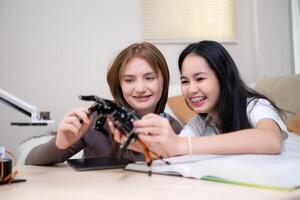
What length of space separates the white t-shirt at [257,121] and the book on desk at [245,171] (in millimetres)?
242

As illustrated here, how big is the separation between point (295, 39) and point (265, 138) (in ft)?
7.43

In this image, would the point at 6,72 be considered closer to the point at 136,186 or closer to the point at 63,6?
the point at 63,6

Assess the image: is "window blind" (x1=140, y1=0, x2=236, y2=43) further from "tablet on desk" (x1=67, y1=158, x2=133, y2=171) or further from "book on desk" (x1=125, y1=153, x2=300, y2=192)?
"book on desk" (x1=125, y1=153, x2=300, y2=192)

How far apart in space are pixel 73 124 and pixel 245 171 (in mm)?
407

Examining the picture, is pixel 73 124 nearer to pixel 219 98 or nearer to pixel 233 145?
pixel 233 145

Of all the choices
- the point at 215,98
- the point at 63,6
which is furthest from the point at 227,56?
the point at 63,6

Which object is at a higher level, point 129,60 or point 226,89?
point 129,60

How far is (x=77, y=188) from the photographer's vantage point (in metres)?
0.54

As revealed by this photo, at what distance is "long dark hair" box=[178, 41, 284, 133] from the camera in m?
1.01

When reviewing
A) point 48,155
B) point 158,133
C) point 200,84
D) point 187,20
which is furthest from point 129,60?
point 187,20

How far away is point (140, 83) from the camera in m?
1.09

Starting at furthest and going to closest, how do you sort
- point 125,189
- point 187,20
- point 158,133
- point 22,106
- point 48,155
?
point 187,20 < point 48,155 < point 22,106 < point 158,133 < point 125,189

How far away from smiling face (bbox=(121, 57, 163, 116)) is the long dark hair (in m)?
0.16

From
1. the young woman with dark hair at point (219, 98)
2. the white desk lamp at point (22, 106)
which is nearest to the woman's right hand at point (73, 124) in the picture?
the white desk lamp at point (22, 106)
